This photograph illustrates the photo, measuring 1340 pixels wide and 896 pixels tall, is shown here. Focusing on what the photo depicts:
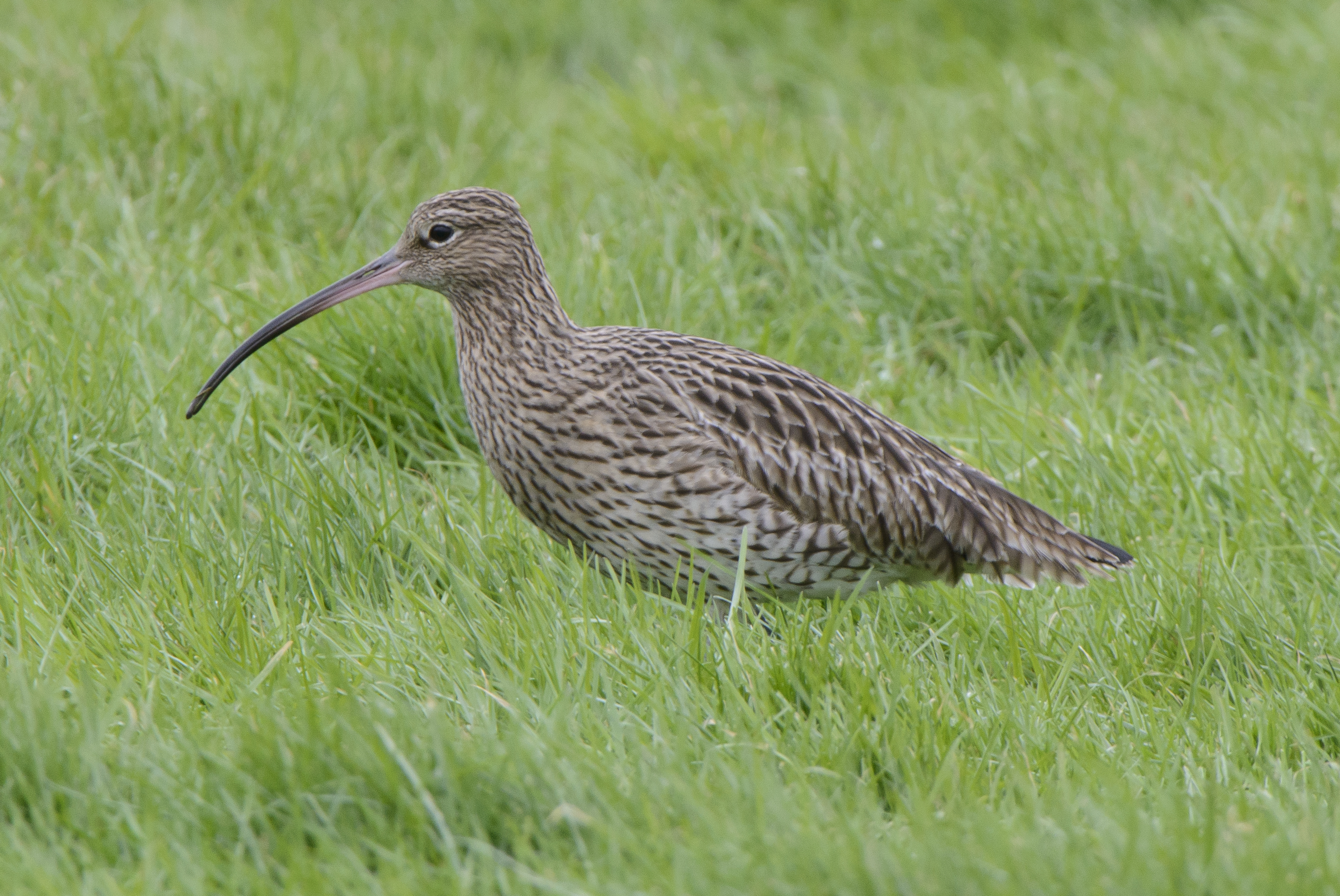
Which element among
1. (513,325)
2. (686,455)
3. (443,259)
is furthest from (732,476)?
(443,259)

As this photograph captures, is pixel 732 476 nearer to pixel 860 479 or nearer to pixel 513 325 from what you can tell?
pixel 860 479

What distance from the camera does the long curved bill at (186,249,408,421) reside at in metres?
5.34

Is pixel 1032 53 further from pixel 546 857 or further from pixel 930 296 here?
pixel 546 857

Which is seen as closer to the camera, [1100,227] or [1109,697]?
[1109,697]

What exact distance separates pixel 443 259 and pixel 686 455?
109 cm

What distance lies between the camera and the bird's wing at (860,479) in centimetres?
509

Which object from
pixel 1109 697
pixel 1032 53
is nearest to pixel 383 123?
pixel 1032 53

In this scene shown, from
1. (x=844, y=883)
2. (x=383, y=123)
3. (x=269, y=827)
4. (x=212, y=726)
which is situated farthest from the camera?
(x=383, y=123)

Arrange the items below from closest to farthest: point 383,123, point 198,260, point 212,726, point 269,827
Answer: point 269,827, point 212,726, point 198,260, point 383,123

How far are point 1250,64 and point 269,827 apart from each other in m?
8.25

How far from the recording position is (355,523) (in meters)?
5.07

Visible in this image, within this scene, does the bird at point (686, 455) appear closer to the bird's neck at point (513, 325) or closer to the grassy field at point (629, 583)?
the bird's neck at point (513, 325)

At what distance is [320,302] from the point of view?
534 centimetres

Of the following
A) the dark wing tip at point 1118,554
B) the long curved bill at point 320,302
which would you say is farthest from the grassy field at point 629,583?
the long curved bill at point 320,302
